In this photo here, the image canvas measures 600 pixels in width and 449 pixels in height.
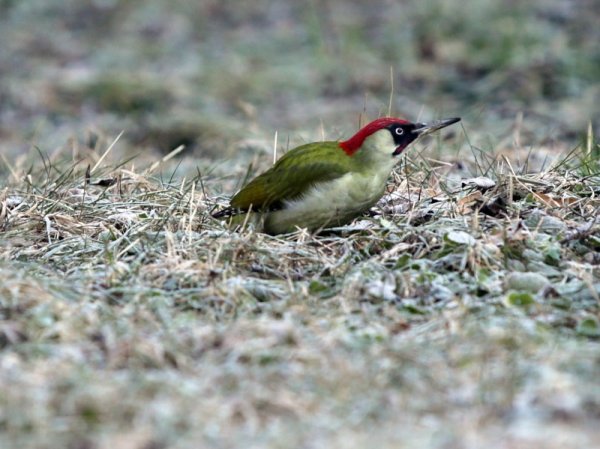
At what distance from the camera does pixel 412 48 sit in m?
12.2

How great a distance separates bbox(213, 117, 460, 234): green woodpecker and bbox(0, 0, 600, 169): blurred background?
266 cm

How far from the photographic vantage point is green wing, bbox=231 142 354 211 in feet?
17.8

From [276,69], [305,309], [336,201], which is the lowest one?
[276,69]

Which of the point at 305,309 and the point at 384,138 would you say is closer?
the point at 305,309

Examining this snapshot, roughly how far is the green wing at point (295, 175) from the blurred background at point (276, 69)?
2.70 metres

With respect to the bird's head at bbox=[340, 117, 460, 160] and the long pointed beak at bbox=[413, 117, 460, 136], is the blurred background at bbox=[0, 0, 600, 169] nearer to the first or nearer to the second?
the long pointed beak at bbox=[413, 117, 460, 136]

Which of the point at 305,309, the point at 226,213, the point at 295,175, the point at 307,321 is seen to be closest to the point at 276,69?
the point at 226,213

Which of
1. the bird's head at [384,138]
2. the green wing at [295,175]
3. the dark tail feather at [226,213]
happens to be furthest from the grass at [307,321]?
the bird's head at [384,138]

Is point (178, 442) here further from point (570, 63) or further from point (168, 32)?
point (168, 32)

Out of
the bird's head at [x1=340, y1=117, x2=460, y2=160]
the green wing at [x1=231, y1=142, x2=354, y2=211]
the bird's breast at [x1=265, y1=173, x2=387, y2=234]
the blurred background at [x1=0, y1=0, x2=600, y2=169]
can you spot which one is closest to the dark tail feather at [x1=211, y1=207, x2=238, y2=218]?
the green wing at [x1=231, y1=142, x2=354, y2=211]

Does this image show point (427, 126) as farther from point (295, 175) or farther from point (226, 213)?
point (226, 213)

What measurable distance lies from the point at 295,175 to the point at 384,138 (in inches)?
18.1

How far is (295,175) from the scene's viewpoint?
550 centimetres

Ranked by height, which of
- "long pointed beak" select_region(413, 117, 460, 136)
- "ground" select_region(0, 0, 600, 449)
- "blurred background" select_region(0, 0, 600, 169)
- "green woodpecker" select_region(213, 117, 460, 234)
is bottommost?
Answer: "blurred background" select_region(0, 0, 600, 169)
